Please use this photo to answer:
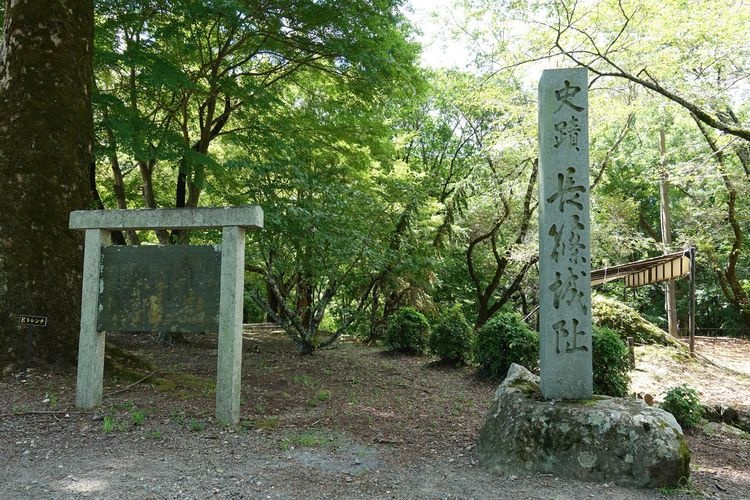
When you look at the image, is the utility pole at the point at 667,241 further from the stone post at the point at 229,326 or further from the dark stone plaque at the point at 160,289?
the dark stone plaque at the point at 160,289

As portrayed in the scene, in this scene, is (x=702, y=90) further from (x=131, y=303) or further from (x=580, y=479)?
(x=131, y=303)

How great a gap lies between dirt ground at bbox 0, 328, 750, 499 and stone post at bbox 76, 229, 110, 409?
0.17 metres

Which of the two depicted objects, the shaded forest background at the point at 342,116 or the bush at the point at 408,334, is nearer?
the shaded forest background at the point at 342,116

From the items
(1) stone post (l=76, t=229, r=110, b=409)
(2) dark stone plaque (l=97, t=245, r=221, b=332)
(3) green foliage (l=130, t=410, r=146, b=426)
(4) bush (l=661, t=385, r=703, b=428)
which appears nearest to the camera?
(3) green foliage (l=130, t=410, r=146, b=426)

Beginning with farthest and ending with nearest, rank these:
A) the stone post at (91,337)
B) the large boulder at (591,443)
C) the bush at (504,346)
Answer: the bush at (504,346)
the stone post at (91,337)
the large boulder at (591,443)

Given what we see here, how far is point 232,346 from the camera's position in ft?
14.0

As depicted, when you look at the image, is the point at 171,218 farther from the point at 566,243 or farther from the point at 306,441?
the point at 566,243

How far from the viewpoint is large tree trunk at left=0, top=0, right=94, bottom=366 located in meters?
5.06

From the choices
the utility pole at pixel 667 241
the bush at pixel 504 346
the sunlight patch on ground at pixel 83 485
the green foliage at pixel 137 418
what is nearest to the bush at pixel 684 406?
the bush at pixel 504 346

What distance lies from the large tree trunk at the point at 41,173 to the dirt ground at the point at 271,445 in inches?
23.0

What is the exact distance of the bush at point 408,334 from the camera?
10.5 meters

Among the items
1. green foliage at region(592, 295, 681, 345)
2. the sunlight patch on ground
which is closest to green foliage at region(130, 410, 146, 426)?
the sunlight patch on ground

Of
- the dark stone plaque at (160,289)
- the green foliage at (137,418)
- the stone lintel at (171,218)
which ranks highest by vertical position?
the stone lintel at (171,218)

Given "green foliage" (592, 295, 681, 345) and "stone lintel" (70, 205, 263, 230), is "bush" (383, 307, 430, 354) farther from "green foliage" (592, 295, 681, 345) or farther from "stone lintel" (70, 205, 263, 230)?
"stone lintel" (70, 205, 263, 230)
